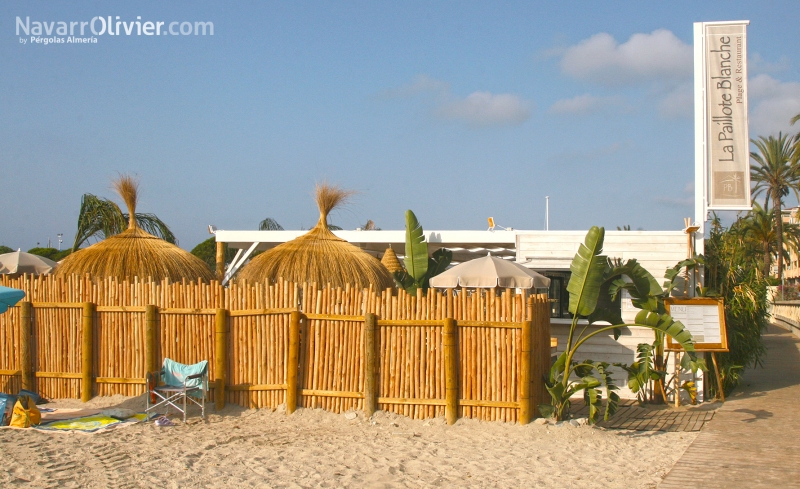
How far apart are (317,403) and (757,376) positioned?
382 inches

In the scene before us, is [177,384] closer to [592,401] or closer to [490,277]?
[490,277]

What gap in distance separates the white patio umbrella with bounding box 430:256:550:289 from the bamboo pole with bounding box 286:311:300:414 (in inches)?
94.4

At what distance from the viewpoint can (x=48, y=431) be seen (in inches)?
352

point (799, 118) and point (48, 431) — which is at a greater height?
point (799, 118)

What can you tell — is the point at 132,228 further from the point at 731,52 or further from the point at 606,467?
the point at 731,52

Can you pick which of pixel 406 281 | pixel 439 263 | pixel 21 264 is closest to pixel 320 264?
pixel 406 281

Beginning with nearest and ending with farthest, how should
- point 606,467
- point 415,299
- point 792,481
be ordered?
point 792,481
point 606,467
point 415,299

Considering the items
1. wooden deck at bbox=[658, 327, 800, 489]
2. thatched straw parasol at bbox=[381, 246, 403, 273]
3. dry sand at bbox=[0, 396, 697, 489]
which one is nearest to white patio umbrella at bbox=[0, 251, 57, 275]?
thatched straw parasol at bbox=[381, 246, 403, 273]

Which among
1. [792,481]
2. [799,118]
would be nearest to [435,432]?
[792,481]

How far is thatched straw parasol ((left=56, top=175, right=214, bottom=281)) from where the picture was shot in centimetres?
1262

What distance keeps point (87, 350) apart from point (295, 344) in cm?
321

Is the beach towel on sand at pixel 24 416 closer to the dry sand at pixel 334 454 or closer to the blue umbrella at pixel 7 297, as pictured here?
the dry sand at pixel 334 454

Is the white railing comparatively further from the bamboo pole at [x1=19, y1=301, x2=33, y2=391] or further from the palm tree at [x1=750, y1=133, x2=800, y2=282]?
the bamboo pole at [x1=19, y1=301, x2=33, y2=391]

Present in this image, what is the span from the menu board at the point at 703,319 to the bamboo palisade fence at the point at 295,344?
2.63m
